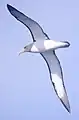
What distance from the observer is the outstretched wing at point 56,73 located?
56.2ft

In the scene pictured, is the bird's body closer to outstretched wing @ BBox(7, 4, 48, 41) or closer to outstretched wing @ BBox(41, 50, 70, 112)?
outstretched wing @ BBox(7, 4, 48, 41)

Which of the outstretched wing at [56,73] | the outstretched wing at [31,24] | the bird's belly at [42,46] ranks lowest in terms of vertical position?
the outstretched wing at [56,73]

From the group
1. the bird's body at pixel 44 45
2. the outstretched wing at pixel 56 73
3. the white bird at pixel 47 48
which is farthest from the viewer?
the outstretched wing at pixel 56 73

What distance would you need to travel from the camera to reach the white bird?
15.6 m

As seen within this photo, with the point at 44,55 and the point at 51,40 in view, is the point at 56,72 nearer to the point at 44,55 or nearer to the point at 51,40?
the point at 44,55

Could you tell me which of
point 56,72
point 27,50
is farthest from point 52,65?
point 27,50

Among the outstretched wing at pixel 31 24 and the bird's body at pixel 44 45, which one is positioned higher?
the outstretched wing at pixel 31 24

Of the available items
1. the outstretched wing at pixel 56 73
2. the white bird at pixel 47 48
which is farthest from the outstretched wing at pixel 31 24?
the outstretched wing at pixel 56 73

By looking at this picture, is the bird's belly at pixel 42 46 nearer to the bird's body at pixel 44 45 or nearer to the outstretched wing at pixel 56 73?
the bird's body at pixel 44 45

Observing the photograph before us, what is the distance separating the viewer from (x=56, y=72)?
17516mm

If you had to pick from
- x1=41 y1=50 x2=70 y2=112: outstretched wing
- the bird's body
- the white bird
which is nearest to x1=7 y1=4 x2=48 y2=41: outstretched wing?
the white bird

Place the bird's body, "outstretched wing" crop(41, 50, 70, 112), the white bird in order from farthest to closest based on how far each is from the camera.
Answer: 1. "outstretched wing" crop(41, 50, 70, 112)
2. the white bird
3. the bird's body

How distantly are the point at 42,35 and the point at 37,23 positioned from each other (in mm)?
712

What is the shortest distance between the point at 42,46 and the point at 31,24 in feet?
3.34
